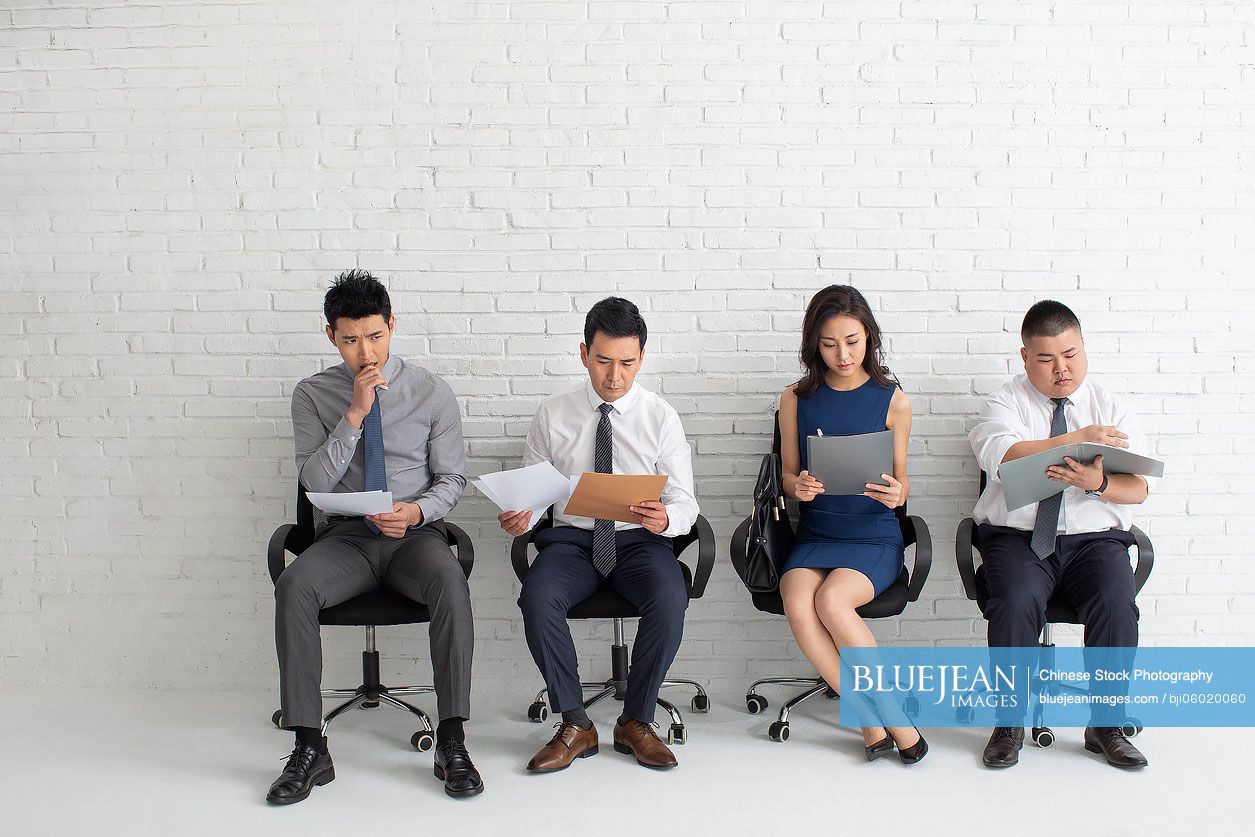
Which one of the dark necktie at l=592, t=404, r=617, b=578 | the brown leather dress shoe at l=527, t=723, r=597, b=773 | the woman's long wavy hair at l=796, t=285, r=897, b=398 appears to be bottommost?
the brown leather dress shoe at l=527, t=723, r=597, b=773

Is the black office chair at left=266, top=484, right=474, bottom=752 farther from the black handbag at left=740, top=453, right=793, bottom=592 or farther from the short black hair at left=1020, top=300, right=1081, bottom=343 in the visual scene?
the short black hair at left=1020, top=300, right=1081, bottom=343

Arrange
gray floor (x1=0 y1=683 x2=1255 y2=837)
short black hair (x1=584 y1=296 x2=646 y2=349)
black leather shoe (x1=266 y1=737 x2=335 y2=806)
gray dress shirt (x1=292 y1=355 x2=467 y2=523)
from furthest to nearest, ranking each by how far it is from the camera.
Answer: gray dress shirt (x1=292 y1=355 x2=467 y2=523) → short black hair (x1=584 y1=296 x2=646 y2=349) → black leather shoe (x1=266 y1=737 x2=335 y2=806) → gray floor (x1=0 y1=683 x2=1255 y2=837)

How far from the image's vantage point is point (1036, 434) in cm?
339

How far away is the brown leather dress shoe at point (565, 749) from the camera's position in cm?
297

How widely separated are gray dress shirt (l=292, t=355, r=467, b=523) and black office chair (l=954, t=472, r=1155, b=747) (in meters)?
1.82

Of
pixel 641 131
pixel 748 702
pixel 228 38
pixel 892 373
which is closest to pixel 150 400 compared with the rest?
pixel 228 38

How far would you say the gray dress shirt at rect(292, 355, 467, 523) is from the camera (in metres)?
3.33

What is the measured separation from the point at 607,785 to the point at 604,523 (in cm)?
88

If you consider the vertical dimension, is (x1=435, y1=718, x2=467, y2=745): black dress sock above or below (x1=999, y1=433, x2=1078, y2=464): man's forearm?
below

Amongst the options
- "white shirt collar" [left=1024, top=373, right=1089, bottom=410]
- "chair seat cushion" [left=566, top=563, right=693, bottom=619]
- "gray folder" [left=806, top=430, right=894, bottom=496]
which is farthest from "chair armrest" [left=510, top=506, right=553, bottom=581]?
"white shirt collar" [left=1024, top=373, right=1089, bottom=410]

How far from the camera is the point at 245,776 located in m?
3.00

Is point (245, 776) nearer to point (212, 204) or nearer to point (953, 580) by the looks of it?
point (212, 204)

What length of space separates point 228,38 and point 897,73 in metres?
2.63

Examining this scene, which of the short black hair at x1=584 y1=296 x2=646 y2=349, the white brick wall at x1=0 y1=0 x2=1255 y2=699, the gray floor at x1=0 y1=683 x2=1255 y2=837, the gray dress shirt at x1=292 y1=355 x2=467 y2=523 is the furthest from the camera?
the white brick wall at x1=0 y1=0 x2=1255 y2=699
